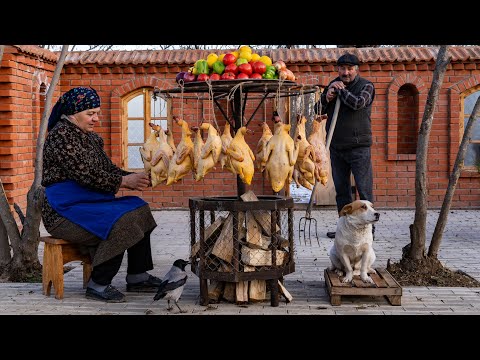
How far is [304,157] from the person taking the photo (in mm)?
5961

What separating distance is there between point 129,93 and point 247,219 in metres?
8.99

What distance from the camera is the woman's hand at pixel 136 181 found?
628cm

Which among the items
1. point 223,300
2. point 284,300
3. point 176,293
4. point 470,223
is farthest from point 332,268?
point 470,223

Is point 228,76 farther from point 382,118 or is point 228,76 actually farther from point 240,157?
point 382,118

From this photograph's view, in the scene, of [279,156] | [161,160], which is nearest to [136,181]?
[161,160]

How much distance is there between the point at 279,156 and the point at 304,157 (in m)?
0.34

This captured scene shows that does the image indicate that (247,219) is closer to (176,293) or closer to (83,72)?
(176,293)

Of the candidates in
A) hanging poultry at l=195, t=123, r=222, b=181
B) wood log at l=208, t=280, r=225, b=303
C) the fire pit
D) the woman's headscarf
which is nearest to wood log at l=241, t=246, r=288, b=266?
the fire pit

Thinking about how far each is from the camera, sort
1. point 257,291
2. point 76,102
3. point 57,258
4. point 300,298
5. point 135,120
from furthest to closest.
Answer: point 135,120, point 300,298, point 57,258, point 76,102, point 257,291

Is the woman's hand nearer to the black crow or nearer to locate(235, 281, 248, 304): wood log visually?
the black crow

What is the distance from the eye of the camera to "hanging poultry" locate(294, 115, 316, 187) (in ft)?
19.6

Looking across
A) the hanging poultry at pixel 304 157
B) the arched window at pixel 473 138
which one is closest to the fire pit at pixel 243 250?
the hanging poultry at pixel 304 157

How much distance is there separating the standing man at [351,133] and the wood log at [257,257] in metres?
2.34

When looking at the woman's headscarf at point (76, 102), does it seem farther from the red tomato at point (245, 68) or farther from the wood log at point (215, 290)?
the wood log at point (215, 290)
